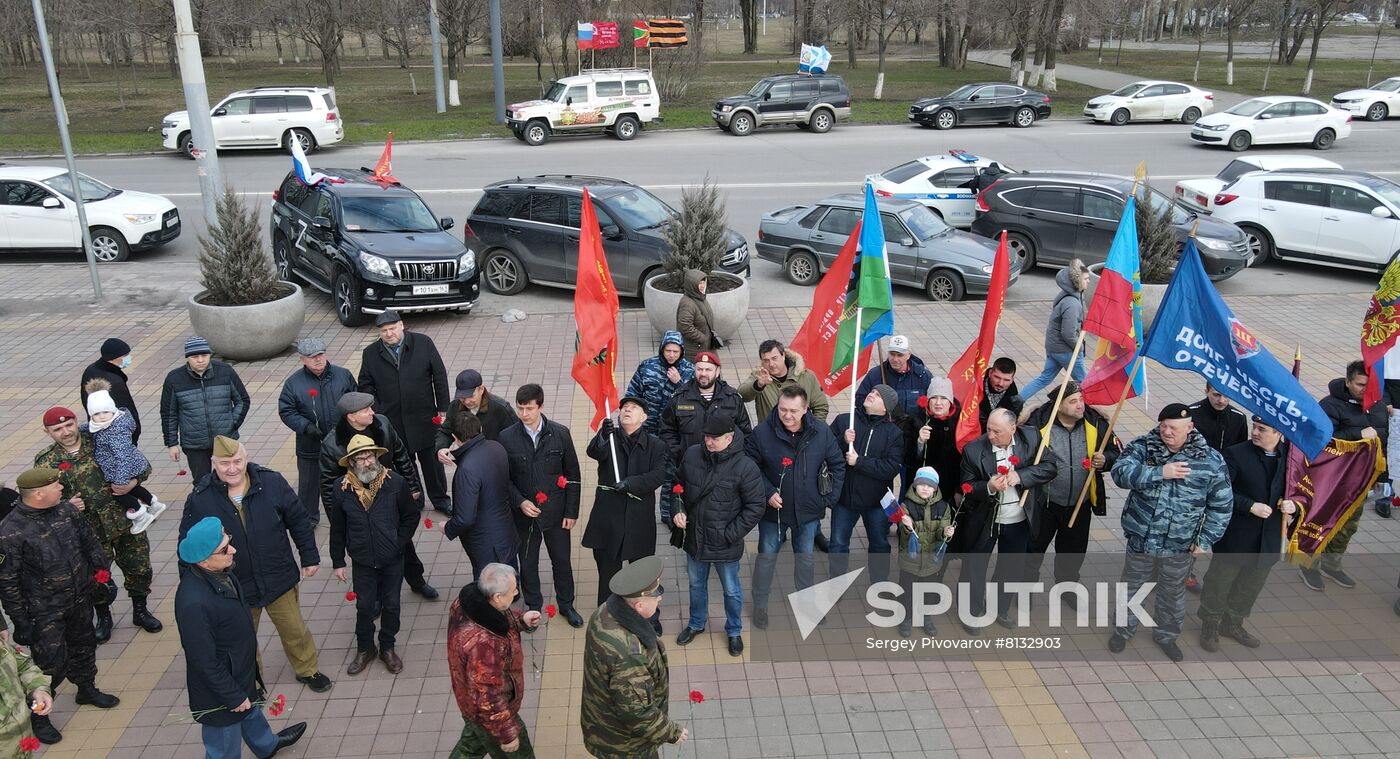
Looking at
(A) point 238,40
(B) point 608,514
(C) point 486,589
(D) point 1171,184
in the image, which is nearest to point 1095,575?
(B) point 608,514

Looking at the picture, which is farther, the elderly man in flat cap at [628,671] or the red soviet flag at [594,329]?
the red soviet flag at [594,329]

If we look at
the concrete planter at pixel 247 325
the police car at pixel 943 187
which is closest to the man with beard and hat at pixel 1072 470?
the concrete planter at pixel 247 325

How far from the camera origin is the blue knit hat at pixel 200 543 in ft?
15.7

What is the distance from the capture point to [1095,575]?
732 cm

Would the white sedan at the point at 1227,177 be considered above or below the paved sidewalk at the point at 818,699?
above

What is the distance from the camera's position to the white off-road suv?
95.4ft

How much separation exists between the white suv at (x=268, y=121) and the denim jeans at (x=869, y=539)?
23.6 metres

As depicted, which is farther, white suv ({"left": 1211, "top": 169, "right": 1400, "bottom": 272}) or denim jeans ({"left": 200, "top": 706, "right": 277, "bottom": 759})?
white suv ({"left": 1211, "top": 169, "right": 1400, "bottom": 272})

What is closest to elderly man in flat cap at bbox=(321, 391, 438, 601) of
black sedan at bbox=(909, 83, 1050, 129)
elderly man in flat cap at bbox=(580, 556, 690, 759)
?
elderly man in flat cap at bbox=(580, 556, 690, 759)

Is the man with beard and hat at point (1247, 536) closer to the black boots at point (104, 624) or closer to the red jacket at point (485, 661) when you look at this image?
the red jacket at point (485, 661)

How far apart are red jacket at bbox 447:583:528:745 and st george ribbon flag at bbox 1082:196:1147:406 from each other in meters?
4.37

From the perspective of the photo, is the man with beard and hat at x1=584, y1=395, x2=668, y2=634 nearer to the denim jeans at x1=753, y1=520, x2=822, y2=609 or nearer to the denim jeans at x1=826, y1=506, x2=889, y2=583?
the denim jeans at x1=753, y1=520, x2=822, y2=609

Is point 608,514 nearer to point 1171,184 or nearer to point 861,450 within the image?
point 861,450

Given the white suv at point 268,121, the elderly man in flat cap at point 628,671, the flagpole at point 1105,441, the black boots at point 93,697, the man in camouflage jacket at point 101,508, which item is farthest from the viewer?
the white suv at point 268,121
